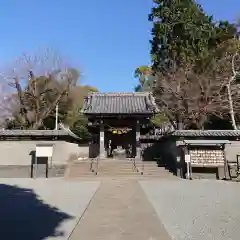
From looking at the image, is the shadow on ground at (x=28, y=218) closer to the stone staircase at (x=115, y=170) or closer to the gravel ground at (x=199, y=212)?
the gravel ground at (x=199, y=212)

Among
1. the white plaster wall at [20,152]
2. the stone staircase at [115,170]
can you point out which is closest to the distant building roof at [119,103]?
the stone staircase at [115,170]

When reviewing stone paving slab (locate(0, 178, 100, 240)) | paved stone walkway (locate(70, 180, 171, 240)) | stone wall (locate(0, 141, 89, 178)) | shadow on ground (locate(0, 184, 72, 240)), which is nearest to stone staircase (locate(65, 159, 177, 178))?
stone wall (locate(0, 141, 89, 178))

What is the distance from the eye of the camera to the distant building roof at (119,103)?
966 inches

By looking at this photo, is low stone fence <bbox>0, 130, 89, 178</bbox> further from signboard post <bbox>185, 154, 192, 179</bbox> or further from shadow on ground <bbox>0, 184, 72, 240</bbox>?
shadow on ground <bbox>0, 184, 72, 240</bbox>

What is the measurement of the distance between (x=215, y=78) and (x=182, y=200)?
2116 cm

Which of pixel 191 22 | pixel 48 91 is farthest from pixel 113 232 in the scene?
pixel 191 22

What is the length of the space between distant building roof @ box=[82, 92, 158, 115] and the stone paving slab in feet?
41.1

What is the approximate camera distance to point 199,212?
27.1 feet

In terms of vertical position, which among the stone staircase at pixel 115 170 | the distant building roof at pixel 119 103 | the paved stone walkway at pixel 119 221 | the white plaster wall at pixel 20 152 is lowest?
the paved stone walkway at pixel 119 221

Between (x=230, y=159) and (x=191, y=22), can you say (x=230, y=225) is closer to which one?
(x=230, y=159)

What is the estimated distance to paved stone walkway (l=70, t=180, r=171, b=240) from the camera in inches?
236

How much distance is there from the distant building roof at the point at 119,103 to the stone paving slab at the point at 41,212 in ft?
41.1

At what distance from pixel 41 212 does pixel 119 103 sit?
18.8m

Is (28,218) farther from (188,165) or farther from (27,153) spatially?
(27,153)
